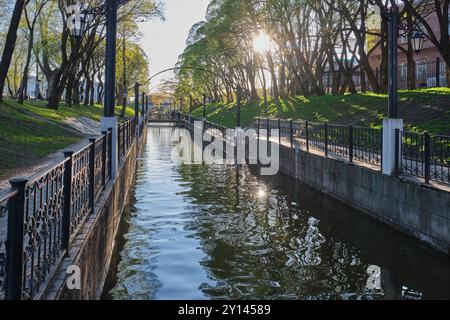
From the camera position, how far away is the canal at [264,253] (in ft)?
23.5

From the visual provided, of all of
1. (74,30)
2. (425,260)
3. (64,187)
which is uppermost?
(74,30)

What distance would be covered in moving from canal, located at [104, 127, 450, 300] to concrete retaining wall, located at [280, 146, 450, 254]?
0.27 m

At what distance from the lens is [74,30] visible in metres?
11.1

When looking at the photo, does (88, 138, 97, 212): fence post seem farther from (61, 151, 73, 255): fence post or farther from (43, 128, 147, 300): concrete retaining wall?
(61, 151, 73, 255): fence post

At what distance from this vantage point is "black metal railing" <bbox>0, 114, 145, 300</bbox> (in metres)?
3.67

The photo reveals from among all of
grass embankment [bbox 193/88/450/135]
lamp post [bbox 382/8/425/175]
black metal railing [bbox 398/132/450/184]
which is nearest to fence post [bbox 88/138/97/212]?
black metal railing [bbox 398/132/450/184]

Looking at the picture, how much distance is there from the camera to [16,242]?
12.1 feet

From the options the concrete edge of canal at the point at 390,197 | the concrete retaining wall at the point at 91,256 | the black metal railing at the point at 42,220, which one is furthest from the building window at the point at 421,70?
the black metal railing at the point at 42,220

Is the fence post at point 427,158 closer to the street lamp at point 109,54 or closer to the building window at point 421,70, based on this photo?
the street lamp at point 109,54

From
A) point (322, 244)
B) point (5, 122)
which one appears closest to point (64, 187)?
point (322, 244)

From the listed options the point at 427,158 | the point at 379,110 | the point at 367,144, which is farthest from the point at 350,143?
the point at 379,110
